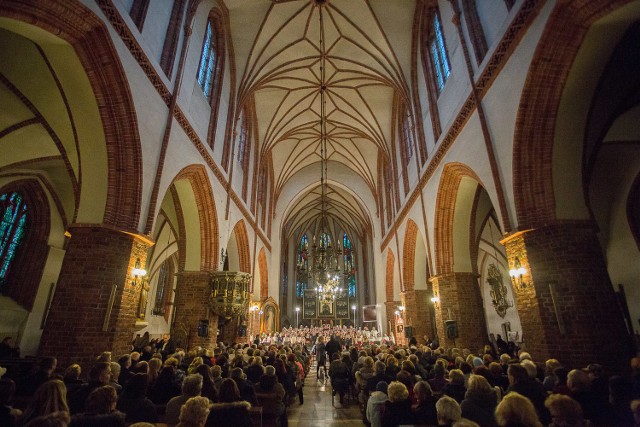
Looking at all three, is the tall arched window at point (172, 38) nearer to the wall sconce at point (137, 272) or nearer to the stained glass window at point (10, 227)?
the wall sconce at point (137, 272)

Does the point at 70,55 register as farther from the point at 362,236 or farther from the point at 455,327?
the point at 362,236

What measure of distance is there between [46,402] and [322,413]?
553 centimetres

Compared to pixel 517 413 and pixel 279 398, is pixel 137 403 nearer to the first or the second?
pixel 279 398

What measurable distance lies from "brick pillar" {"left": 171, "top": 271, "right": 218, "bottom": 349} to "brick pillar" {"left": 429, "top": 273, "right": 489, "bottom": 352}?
752cm

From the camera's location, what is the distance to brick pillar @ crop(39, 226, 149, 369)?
5.67m

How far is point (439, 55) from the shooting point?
11.5 m

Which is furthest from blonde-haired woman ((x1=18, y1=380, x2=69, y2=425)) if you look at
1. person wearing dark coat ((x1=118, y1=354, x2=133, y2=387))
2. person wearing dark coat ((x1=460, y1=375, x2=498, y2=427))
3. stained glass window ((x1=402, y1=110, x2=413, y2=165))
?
stained glass window ((x1=402, y1=110, x2=413, y2=165))

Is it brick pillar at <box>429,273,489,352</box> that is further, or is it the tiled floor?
brick pillar at <box>429,273,489,352</box>

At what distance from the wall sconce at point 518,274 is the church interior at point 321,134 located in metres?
0.04

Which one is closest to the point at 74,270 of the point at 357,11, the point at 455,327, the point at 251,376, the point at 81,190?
the point at 81,190

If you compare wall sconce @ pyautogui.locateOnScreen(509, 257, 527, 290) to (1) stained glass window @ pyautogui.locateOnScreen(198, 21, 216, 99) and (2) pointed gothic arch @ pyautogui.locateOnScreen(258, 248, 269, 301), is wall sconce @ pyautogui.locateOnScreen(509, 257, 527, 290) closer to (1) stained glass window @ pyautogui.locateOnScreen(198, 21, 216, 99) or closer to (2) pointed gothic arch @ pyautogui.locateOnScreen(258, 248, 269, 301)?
(1) stained glass window @ pyautogui.locateOnScreen(198, 21, 216, 99)

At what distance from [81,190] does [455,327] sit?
34.6ft

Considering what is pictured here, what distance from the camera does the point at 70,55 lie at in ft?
19.5

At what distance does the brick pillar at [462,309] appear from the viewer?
33.3 ft
